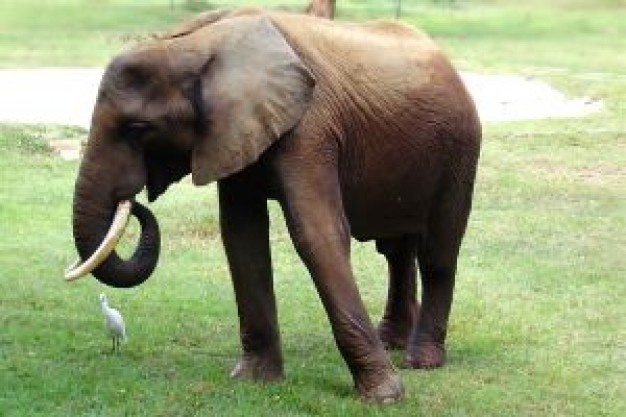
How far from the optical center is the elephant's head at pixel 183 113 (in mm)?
7621

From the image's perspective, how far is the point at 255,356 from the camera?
336 inches

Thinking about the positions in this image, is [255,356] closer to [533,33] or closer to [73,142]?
[73,142]

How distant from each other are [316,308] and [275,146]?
11.1ft

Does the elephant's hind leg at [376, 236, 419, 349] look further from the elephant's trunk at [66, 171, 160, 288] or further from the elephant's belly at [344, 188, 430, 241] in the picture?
the elephant's trunk at [66, 171, 160, 288]

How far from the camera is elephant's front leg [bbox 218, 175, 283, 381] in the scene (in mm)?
8375

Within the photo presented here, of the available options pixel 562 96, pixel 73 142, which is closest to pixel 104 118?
pixel 73 142

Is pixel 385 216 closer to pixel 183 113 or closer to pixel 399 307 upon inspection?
pixel 399 307

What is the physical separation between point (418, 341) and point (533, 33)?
3816 cm

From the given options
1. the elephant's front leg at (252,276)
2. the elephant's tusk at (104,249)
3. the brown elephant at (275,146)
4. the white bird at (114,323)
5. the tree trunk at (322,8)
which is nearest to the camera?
the elephant's tusk at (104,249)

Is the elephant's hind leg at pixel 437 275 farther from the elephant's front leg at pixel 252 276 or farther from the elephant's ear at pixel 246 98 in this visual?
the elephant's ear at pixel 246 98

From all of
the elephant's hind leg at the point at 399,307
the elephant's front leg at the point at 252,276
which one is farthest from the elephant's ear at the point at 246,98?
the elephant's hind leg at the point at 399,307

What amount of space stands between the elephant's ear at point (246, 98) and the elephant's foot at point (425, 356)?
2134mm

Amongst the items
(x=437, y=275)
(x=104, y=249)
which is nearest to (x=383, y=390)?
(x=437, y=275)

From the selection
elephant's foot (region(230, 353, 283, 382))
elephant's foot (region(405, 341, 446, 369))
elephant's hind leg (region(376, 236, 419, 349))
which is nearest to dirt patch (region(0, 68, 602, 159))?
elephant's hind leg (region(376, 236, 419, 349))
